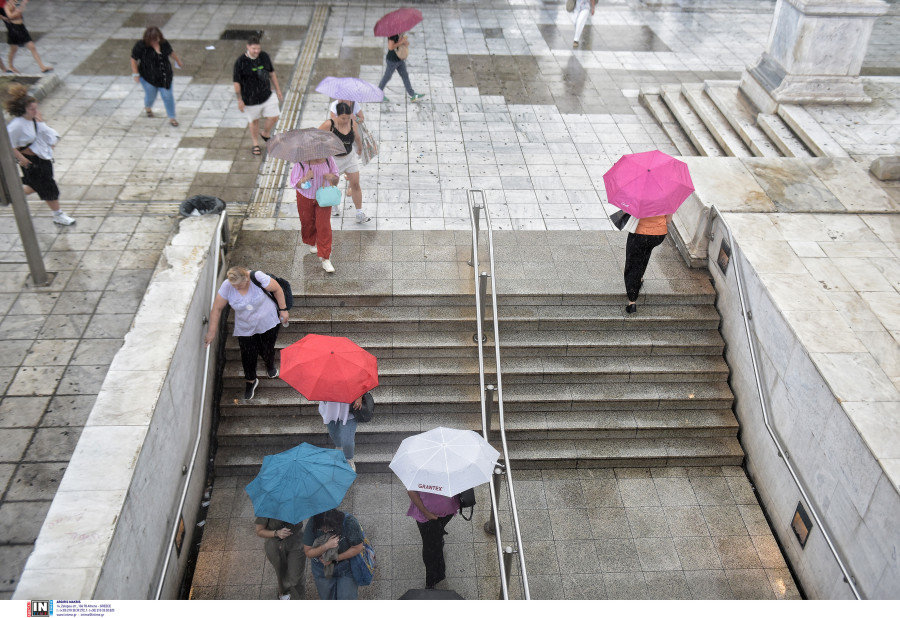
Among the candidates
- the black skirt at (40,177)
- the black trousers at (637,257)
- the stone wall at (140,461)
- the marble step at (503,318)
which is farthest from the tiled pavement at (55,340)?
the black trousers at (637,257)

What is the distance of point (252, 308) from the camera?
6.21 m

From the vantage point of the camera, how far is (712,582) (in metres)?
6.16

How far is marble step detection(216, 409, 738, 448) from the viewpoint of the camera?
7020 millimetres

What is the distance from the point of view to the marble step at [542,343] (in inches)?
293

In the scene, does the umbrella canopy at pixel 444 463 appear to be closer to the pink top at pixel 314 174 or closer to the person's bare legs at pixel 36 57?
the pink top at pixel 314 174

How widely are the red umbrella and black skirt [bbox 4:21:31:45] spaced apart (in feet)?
31.9

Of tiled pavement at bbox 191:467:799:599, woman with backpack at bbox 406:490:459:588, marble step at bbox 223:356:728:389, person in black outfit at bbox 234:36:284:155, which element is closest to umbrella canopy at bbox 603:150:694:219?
marble step at bbox 223:356:728:389

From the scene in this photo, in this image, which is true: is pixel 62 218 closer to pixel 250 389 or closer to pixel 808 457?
pixel 250 389

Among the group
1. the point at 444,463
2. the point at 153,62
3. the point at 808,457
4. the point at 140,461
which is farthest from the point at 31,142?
the point at 808,457

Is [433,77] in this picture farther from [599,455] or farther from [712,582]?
[712,582]

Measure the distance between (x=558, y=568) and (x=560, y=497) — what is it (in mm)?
794

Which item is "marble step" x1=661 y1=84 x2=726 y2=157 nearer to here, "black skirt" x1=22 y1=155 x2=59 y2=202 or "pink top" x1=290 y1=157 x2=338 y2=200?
"pink top" x1=290 y1=157 x2=338 y2=200

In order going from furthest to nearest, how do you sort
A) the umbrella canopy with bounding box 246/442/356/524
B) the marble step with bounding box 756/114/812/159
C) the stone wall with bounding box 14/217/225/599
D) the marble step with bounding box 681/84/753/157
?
the marble step with bounding box 681/84/753/157 < the marble step with bounding box 756/114/812/159 < the umbrella canopy with bounding box 246/442/356/524 < the stone wall with bounding box 14/217/225/599
